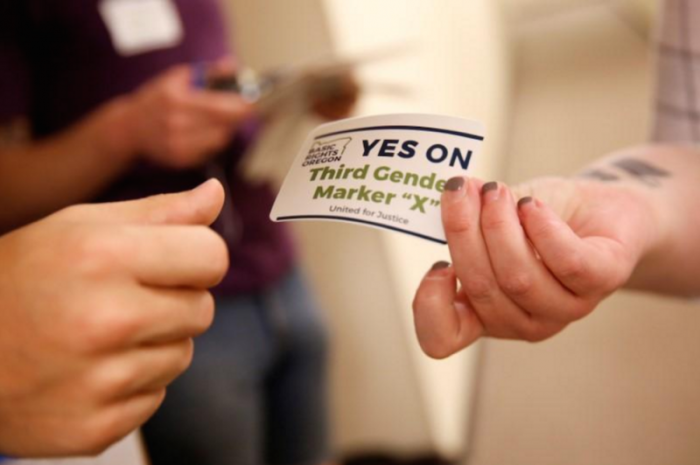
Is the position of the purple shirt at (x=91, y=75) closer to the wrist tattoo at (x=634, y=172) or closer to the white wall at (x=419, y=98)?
the white wall at (x=419, y=98)

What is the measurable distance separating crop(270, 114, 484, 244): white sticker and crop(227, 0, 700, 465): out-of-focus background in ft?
0.16

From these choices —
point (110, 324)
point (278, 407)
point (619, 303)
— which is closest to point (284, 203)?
point (110, 324)

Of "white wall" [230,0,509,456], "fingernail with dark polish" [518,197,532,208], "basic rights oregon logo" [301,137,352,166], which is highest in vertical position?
"basic rights oregon logo" [301,137,352,166]

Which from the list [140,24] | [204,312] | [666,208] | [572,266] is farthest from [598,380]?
[140,24]

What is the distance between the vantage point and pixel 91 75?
2.03 feet

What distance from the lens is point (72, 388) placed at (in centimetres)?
23

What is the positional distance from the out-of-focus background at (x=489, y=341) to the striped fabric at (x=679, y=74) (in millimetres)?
96

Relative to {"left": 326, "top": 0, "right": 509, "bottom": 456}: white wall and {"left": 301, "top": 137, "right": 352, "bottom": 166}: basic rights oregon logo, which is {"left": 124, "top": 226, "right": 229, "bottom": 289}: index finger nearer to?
{"left": 301, "top": 137, "right": 352, "bottom": 166}: basic rights oregon logo

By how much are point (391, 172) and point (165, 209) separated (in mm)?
122

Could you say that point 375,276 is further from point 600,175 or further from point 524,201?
point 524,201

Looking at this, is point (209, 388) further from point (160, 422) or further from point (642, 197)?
point (642, 197)

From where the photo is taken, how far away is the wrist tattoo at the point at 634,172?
385 mm

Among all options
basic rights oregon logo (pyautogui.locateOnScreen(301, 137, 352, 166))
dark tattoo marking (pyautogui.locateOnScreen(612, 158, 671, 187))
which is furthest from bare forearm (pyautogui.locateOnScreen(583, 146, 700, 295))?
basic rights oregon logo (pyautogui.locateOnScreen(301, 137, 352, 166))

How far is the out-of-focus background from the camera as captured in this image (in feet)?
1.47
